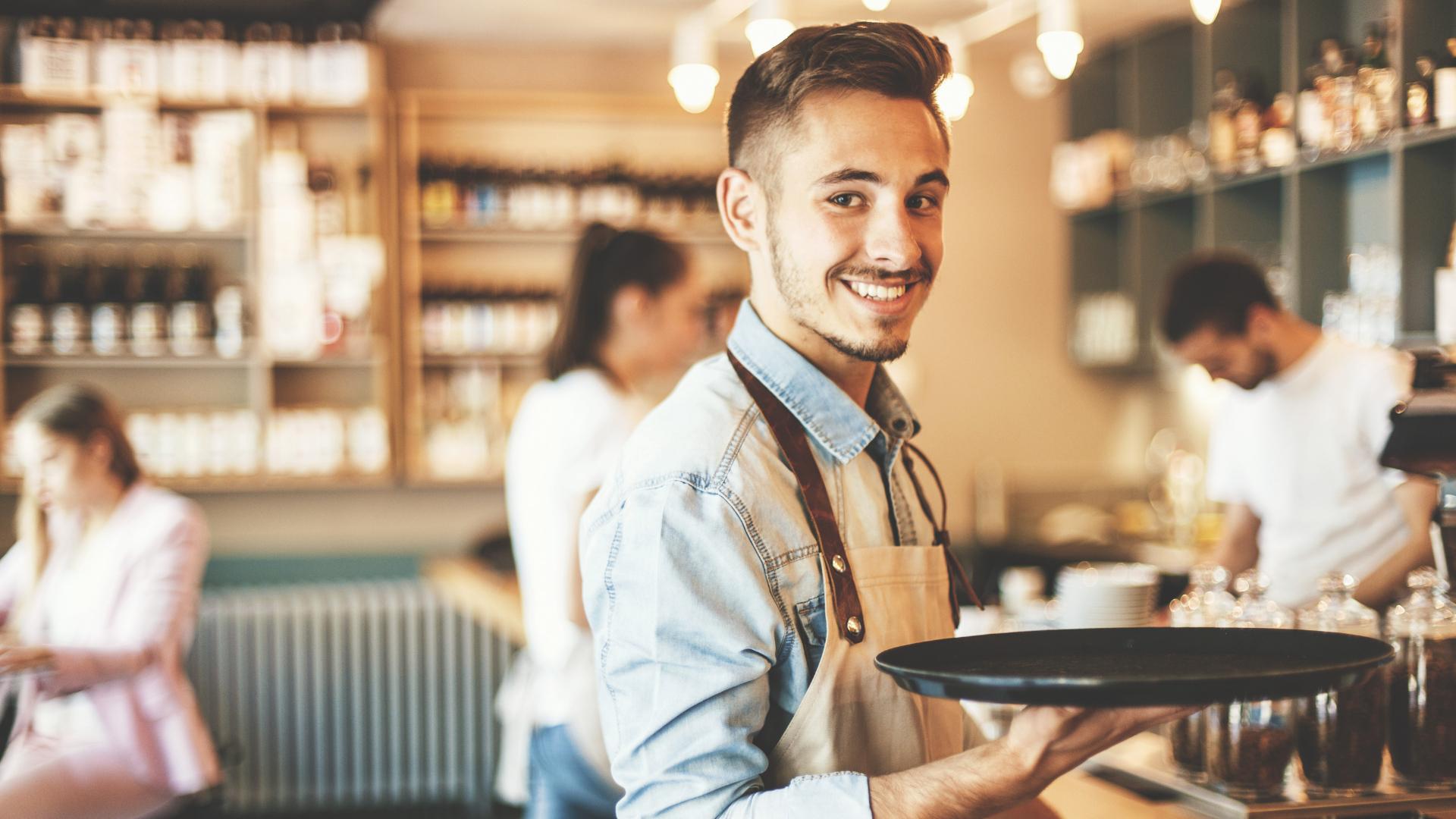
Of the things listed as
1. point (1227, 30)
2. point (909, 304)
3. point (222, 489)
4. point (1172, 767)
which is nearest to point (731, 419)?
point (909, 304)

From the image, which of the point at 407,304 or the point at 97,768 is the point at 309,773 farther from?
the point at 97,768

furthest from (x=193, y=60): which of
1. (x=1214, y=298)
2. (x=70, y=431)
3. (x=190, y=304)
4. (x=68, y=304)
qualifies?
(x=1214, y=298)

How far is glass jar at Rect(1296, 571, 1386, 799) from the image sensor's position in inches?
64.0

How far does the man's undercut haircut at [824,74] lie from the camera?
1.29 meters

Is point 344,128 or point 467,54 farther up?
point 467,54

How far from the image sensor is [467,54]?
18.1 feet

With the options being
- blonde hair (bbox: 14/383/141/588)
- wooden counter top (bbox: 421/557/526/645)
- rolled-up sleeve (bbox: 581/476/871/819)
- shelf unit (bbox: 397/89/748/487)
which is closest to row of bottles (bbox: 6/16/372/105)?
shelf unit (bbox: 397/89/748/487)

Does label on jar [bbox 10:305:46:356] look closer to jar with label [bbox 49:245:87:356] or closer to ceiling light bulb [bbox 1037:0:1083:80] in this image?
jar with label [bbox 49:245:87:356]

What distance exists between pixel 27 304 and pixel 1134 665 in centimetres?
478

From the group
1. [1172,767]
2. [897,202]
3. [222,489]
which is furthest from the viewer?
[222,489]

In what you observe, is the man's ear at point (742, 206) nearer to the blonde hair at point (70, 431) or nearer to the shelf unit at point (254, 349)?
the blonde hair at point (70, 431)

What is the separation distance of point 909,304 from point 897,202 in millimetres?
100

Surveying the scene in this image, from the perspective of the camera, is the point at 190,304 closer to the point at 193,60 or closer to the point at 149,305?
the point at 149,305

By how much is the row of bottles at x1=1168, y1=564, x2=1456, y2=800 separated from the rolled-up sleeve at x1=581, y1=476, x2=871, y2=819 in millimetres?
734
